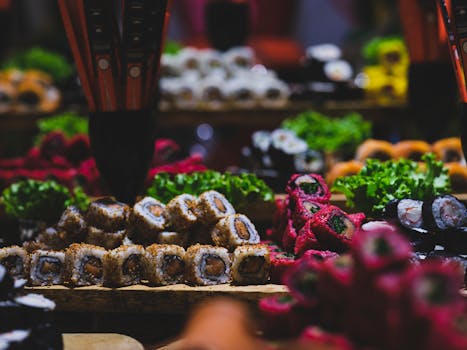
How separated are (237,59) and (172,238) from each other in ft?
12.2

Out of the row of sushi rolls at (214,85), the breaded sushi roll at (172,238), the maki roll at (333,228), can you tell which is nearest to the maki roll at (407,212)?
the maki roll at (333,228)

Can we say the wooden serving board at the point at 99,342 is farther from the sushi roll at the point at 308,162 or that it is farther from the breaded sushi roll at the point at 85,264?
the sushi roll at the point at 308,162

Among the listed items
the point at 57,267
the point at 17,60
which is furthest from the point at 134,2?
the point at 17,60

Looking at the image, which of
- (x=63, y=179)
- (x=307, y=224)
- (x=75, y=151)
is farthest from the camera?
(x=75, y=151)

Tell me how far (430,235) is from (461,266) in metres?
0.13

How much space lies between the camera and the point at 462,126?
233cm

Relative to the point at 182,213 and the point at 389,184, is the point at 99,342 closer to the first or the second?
the point at 182,213

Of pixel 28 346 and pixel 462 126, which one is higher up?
pixel 462 126

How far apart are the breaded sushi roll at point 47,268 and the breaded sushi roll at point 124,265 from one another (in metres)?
0.16

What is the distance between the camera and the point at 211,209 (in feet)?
7.13

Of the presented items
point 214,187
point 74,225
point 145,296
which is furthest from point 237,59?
point 145,296

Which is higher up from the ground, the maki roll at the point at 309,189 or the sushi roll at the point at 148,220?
the maki roll at the point at 309,189

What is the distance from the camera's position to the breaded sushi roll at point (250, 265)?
1.99 meters

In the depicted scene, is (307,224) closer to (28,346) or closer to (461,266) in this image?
(461,266)
